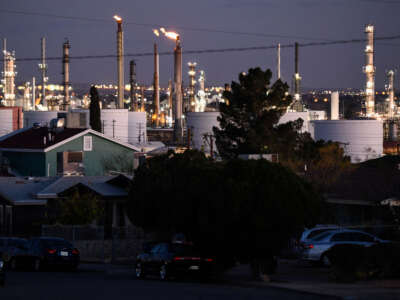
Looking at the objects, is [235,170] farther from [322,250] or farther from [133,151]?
[133,151]

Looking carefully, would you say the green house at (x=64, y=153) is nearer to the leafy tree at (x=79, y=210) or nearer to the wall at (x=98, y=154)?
the wall at (x=98, y=154)

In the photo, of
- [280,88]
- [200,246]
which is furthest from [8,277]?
[280,88]

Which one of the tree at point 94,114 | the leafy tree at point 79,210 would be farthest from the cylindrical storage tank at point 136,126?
the leafy tree at point 79,210

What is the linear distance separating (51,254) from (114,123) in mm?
52103

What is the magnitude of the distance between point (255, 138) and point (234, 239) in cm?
3475

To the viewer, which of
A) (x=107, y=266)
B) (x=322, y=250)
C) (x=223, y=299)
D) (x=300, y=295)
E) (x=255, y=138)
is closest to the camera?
(x=223, y=299)

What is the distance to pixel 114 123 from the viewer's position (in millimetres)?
81875

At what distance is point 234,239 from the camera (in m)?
24.5

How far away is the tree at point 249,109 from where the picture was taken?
6062 centimetres

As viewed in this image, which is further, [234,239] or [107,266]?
[107,266]

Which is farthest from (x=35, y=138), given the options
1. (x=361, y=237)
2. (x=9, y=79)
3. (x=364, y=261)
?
(x=9, y=79)

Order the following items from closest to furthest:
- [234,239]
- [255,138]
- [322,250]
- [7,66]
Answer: [234,239], [322,250], [255,138], [7,66]

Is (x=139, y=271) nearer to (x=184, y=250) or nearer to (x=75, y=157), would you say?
(x=184, y=250)

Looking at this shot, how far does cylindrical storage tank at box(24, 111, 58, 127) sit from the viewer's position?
272 feet
